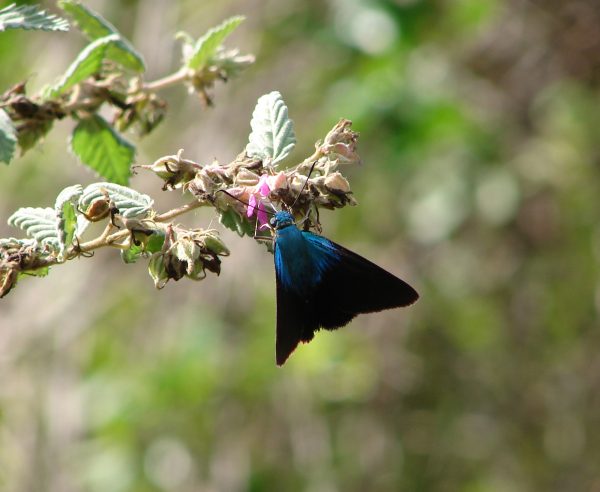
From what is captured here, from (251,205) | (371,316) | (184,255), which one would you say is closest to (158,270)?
(184,255)

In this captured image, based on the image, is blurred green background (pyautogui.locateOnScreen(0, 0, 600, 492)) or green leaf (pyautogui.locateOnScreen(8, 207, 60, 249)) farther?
blurred green background (pyautogui.locateOnScreen(0, 0, 600, 492))

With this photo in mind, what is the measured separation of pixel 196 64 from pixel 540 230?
3.48 meters

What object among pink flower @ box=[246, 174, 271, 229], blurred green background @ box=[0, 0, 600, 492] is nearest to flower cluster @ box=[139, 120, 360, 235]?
pink flower @ box=[246, 174, 271, 229]

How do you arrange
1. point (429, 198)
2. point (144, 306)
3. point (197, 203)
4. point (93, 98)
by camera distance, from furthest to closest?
1. point (144, 306)
2. point (429, 198)
3. point (93, 98)
4. point (197, 203)

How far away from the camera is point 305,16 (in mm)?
4023

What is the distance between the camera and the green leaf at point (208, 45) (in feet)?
4.80

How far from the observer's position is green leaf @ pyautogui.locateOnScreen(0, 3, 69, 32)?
125 cm

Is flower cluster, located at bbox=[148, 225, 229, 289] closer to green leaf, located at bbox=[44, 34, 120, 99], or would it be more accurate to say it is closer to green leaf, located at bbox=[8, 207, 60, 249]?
green leaf, located at bbox=[8, 207, 60, 249]

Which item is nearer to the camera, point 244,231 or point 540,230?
point 244,231

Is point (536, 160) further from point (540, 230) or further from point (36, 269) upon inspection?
point (36, 269)

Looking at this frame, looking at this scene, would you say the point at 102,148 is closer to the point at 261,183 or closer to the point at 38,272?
the point at 38,272

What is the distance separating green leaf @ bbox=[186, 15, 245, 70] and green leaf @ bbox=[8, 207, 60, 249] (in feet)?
1.49

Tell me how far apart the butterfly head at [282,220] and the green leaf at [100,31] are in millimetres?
393

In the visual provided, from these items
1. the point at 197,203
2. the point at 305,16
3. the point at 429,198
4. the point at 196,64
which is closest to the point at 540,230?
the point at 429,198
